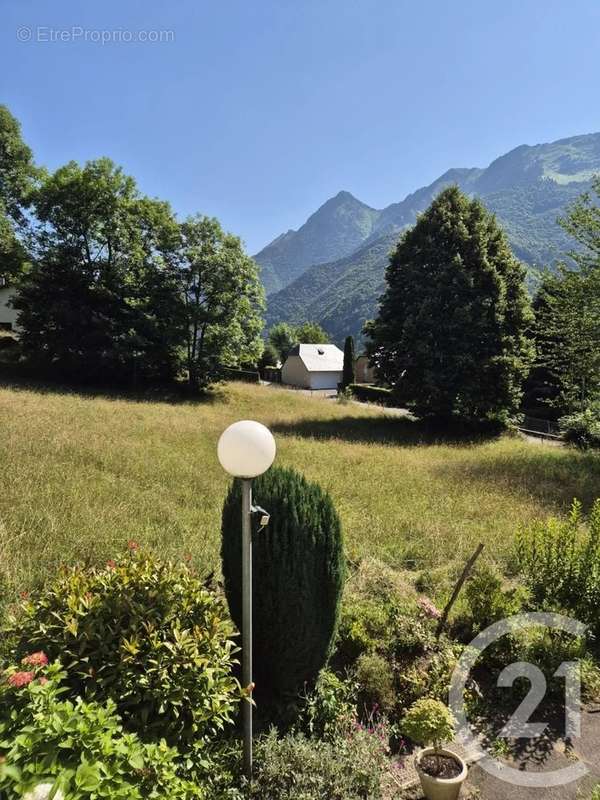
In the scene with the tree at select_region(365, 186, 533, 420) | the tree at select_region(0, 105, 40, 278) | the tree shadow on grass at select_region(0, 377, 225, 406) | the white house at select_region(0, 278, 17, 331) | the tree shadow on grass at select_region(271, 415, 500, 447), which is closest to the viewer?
the tree shadow on grass at select_region(271, 415, 500, 447)

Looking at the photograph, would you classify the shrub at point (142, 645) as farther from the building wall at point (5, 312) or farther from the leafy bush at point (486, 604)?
the building wall at point (5, 312)

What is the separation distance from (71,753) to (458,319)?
57.5 ft

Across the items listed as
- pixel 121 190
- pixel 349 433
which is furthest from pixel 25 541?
pixel 121 190

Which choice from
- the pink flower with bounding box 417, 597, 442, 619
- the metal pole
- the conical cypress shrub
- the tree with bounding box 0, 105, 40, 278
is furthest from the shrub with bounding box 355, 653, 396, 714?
the tree with bounding box 0, 105, 40, 278

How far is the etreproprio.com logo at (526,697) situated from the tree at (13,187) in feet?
95.7

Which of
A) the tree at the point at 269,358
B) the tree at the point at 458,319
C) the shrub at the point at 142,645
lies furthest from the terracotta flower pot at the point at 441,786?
the tree at the point at 269,358

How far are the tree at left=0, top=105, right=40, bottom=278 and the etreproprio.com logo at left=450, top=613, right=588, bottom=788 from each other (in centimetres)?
2916

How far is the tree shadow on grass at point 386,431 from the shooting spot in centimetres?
1516

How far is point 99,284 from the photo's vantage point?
76.6 feet

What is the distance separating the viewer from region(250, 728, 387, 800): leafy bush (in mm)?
2467

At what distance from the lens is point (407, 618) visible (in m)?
3.98

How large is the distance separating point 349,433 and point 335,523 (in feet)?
42.4

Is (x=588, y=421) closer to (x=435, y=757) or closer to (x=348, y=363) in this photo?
(x=435, y=757)

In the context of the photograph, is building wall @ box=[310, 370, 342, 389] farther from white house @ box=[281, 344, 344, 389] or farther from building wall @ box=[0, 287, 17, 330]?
building wall @ box=[0, 287, 17, 330]
